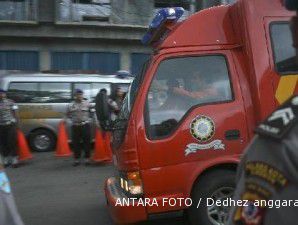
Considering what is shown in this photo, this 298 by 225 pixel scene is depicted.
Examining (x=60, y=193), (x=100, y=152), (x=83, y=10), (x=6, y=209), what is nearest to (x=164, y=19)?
(x=6, y=209)

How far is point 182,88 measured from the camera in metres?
Answer: 5.09

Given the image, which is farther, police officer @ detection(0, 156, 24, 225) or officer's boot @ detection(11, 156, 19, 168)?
officer's boot @ detection(11, 156, 19, 168)

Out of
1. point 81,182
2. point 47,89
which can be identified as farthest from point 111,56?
point 81,182

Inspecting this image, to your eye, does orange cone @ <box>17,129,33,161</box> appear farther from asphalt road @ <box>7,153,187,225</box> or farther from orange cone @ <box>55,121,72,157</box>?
orange cone @ <box>55,121,72,157</box>

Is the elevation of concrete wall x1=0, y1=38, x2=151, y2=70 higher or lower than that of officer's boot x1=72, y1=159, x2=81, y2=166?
higher

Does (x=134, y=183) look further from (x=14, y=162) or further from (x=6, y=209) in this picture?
(x=14, y=162)

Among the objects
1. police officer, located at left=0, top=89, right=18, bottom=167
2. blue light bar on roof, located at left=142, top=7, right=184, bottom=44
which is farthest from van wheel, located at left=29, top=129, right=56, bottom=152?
blue light bar on roof, located at left=142, top=7, right=184, bottom=44

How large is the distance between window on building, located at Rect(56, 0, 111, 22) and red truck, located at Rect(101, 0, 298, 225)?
1619 centimetres

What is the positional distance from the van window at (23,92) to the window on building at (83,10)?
8740 mm

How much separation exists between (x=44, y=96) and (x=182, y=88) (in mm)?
7840

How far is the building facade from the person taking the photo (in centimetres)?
2033

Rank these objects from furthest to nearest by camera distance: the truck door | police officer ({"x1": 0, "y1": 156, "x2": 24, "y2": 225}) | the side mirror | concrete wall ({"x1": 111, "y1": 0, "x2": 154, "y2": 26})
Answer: concrete wall ({"x1": 111, "y1": 0, "x2": 154, "y2": 26}), the side mirror, the truck door, police officer ({"x1": 0, "y1": 156, "x2": 24, "y2": 225})

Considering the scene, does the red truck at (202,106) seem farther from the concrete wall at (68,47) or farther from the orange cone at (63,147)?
the concrete wall at (68,47)

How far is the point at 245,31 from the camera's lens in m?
4.98
